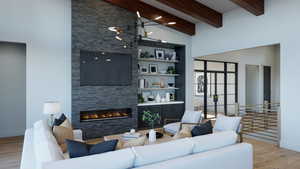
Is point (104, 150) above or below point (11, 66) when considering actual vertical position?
below

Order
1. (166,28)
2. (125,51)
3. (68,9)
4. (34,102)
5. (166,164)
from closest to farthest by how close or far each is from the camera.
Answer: (166,164)
(34,102)
(68,9)
(125,51)
(166,28)

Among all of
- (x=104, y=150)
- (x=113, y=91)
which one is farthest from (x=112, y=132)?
(x=104, y=150)

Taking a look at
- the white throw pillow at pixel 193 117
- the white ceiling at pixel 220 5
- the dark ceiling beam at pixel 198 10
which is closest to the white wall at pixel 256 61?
the dark ceiling beam at pixel 198 10

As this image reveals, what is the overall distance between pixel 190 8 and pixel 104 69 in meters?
2.92

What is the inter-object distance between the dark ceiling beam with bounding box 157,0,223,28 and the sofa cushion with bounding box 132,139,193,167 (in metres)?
4.05

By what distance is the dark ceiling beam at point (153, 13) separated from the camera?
19.2 ft

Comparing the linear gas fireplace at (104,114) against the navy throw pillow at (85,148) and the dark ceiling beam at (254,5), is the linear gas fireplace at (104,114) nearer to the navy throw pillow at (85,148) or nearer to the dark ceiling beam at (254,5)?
the navy throw pillow at (85,148)

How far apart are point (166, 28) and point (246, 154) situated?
529cm

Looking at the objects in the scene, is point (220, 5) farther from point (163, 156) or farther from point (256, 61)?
point (256, 61)

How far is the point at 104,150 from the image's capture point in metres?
2.11

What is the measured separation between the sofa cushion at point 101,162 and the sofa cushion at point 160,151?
9 centimetres

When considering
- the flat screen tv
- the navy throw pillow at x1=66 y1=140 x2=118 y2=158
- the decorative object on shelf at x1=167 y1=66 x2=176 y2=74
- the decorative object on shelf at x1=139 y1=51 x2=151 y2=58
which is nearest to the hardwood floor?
the flat screen tv

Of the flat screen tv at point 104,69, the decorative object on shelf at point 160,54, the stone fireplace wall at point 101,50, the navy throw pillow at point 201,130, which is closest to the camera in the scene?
the navy throw pillow at point 201,130

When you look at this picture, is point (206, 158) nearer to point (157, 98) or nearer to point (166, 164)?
point (166, 164)
